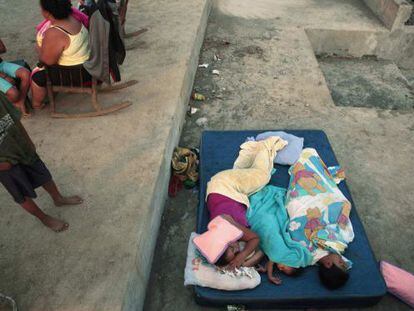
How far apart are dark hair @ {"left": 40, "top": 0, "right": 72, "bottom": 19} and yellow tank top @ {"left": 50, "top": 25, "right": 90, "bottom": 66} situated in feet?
0.69

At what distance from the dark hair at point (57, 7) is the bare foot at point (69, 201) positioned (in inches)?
66.0

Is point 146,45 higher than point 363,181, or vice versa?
point 146,45

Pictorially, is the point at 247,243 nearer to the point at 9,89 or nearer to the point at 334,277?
the point at 334,277

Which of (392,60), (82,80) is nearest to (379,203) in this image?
(82,80)

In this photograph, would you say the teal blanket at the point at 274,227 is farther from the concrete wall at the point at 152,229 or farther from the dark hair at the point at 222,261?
the concrete wall at the point at 152,229

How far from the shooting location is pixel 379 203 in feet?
11.7

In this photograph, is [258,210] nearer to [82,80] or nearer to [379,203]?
[379,203]

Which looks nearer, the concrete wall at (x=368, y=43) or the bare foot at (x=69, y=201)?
the bare foot at (x=69, y=201)

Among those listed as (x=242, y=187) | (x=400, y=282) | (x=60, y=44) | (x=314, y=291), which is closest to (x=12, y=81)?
(x=60, y=44)

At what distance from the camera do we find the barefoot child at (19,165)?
6.91ft

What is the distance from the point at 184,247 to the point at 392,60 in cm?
583

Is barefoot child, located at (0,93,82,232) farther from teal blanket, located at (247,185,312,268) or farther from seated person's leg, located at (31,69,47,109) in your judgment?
teal blanket, located at (247,185,312,268)

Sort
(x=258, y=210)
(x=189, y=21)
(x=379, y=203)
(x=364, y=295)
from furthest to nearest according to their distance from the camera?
(x=189, y=21) < (x=379, y=203) < (x=258, y=210) < (x=364, y=295)

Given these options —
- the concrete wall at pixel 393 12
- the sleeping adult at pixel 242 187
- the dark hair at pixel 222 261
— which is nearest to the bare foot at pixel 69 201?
the sleeping adult at pixel 242 187
